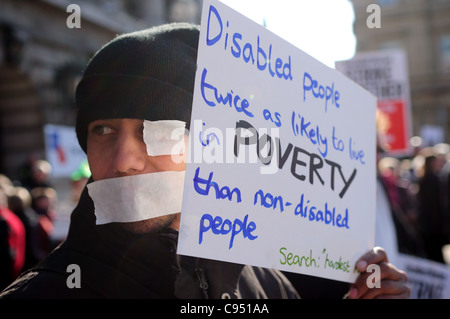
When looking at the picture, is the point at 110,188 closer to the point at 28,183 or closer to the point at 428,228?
the point at 428,228

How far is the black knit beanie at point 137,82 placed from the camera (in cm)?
129

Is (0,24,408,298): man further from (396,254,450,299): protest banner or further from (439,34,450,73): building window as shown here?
(439,34,450,73): building window

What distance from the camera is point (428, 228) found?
6055 millimetres

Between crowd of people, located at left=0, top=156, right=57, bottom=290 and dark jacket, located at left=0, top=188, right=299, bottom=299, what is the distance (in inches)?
68.8

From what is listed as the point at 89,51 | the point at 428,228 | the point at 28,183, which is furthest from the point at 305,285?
the point at 89,51

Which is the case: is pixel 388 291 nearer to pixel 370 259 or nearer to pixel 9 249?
pixel 370 259

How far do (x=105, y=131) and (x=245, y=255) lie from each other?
1.44 ft

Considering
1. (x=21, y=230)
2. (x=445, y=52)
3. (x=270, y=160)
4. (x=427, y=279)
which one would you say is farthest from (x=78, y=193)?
(x=445, y=52)

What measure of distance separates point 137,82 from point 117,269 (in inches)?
17.2

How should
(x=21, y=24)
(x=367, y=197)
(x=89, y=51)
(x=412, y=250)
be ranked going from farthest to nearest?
(x=89, y=51), (x=21, y=24), (x=412, y=250), (x=367, y=197)

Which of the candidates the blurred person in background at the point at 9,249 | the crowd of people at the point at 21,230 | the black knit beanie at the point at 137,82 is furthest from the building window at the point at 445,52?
the black knit beanie at the point at 137,82

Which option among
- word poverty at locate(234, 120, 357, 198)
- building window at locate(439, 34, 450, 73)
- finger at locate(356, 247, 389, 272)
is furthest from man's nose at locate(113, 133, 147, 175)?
building window at locate(439, 34, 450, 73)

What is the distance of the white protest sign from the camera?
1200 millimetres

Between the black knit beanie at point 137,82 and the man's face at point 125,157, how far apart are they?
27 millimetres
